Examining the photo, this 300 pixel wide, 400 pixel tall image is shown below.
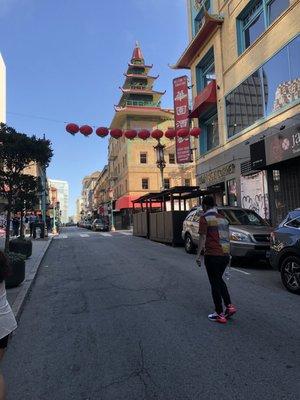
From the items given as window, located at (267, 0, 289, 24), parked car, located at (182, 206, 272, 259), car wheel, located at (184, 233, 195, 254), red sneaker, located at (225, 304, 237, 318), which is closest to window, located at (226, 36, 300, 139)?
window, located at (267, 0, 289, 24)

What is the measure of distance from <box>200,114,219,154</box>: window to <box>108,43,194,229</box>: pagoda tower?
2626cm

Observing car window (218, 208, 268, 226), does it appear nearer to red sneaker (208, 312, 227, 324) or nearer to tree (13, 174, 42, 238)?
tree (13, 174, 42, 238)

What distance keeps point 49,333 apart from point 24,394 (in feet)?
6.70

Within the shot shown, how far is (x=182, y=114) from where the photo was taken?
86.7ft

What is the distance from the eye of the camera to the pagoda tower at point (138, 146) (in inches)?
2114

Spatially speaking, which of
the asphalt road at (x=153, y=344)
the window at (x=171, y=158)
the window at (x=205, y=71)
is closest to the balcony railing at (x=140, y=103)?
Result: the window at (x=171, y=158)

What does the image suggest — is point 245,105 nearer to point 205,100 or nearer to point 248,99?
point 248,99

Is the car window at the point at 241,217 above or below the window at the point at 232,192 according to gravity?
below

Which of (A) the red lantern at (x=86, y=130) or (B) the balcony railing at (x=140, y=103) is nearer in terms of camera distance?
(A) the red lantern at (x=86, y=130)

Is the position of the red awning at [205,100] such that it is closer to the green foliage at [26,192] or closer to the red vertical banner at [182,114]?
the red vertical banner at [182,114]

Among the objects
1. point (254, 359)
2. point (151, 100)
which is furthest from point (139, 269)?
point (151, 100)

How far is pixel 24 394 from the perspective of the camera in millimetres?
4031

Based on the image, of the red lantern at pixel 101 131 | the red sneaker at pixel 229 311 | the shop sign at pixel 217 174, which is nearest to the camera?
the red sneaker at pixel 229 311

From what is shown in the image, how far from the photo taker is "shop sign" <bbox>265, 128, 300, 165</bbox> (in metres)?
14.8
